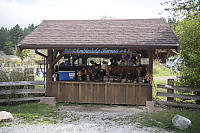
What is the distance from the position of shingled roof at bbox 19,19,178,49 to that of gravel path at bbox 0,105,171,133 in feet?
9.00

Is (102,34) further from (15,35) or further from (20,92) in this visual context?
(15,35)

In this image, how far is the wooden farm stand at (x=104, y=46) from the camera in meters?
8.44

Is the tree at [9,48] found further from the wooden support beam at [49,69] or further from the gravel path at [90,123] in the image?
the gravel path at [90,123]

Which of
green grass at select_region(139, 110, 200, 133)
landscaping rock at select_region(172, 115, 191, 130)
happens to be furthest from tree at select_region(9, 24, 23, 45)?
landscaping rock at select_region(172, 115, 191, 130)

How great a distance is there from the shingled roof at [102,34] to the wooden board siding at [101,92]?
183cm

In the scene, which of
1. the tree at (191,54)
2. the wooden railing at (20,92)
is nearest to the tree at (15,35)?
the wooden railing at (20,92)

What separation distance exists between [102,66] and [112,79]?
1.20m

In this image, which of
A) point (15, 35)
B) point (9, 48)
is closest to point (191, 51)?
point (9, 48)

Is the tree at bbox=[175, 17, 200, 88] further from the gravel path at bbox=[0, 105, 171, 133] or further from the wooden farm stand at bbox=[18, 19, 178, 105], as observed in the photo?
the gravel path at bbox=[0, 105, 171, 133]

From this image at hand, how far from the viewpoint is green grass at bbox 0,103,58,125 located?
261 inches

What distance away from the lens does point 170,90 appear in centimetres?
855

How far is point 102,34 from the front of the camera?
9281 millimetres

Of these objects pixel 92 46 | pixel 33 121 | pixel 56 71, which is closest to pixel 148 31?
pixel 92 46

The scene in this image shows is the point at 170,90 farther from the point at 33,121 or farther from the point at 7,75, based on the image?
the point at 7,75
